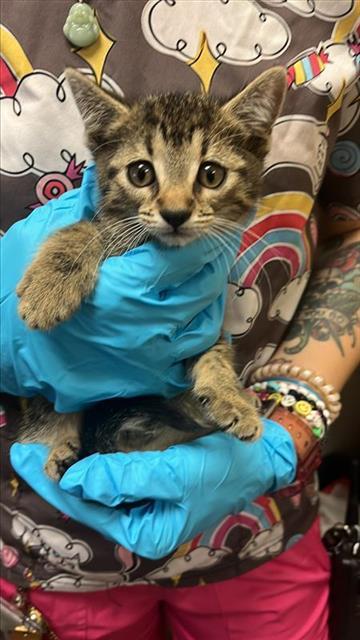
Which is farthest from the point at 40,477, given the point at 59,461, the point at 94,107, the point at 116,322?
the point at 94,107

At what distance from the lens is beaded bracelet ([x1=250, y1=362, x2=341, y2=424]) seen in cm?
110

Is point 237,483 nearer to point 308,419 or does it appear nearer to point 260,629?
point 308,419

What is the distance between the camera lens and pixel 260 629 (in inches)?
44.6

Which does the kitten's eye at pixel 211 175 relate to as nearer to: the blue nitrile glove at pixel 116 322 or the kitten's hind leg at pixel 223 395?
the blue nitrile glove at pixel 116 322

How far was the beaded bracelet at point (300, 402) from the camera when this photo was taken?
109 cm

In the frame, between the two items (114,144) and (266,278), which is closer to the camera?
(114,144)

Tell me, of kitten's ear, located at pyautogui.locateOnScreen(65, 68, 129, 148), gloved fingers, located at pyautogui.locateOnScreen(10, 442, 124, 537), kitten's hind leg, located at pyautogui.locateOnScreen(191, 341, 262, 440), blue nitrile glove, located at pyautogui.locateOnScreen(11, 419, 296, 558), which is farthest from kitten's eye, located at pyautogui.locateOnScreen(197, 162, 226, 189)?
gloved fingers, located at pyautogui.locateOnScreen(10, 442, 124, 537)

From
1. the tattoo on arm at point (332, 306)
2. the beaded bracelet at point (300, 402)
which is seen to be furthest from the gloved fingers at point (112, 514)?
the tattoo on arm at point (332, 306)

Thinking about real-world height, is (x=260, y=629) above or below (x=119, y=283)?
below

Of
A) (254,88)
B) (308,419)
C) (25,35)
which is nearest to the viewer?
(254,88)

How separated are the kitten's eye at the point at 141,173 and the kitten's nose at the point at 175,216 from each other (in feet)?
0.21

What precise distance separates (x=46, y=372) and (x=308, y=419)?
432mm

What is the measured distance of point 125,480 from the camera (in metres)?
0.92

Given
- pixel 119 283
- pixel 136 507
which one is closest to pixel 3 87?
pixel 119 283
